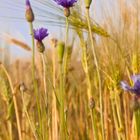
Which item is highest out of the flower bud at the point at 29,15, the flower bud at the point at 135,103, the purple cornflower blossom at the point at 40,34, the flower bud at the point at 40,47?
the flower bud at the point at 29,15

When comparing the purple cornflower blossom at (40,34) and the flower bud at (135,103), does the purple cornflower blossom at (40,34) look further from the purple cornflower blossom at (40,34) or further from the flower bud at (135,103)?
the flower bud at (135,103)

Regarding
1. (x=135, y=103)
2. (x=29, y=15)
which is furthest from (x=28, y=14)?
(x=135, y=103)

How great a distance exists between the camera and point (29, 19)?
0.93m

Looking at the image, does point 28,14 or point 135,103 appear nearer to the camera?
point 135,103

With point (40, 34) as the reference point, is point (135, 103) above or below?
below

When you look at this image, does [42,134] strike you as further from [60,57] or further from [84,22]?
[84,22]

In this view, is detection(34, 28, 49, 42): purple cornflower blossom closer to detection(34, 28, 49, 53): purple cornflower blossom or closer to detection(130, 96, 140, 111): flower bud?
detection(34, 28, 49, 53): purple cornflower blossom

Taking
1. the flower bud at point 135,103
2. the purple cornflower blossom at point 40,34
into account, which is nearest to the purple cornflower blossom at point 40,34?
the purple cornflower blossom at point 40,34

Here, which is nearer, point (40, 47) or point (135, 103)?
point (135, 103)

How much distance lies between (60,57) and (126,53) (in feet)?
1.10

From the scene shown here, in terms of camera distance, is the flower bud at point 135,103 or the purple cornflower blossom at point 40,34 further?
the purple cornflower blossom at point 40,34

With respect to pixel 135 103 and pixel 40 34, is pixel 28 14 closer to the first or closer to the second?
pixel 40 34

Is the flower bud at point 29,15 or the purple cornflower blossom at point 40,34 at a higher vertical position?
the flower bud at point 29,15

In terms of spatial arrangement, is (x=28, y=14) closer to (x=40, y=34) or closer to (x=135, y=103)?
(x=40, y=34)
